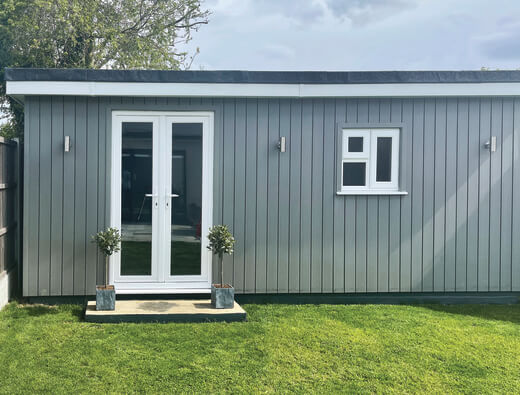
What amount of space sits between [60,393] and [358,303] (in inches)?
130

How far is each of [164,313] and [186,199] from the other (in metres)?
1.25

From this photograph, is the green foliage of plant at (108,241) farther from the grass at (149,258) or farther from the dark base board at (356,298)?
the dark base board at (356,298)

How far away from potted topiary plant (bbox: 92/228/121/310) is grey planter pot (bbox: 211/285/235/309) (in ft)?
3.16

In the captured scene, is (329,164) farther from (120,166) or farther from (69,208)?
(69,208)

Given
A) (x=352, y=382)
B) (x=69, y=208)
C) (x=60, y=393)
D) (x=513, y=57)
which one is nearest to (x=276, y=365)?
(x=352, y=382)

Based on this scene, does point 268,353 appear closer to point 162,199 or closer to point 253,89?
point 162,199

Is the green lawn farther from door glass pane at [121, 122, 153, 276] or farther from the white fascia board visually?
the white fascia board

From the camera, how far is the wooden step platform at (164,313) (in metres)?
4.65

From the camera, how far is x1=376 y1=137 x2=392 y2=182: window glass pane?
552cm

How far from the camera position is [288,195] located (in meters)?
5.45

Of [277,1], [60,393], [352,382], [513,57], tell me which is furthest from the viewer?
[513,57]

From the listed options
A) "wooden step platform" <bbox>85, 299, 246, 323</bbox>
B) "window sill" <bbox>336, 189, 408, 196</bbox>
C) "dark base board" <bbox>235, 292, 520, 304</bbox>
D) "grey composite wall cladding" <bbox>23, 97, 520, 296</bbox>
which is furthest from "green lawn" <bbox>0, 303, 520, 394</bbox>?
"window sill" <bbox>336, 189, 408, 196</bbox>

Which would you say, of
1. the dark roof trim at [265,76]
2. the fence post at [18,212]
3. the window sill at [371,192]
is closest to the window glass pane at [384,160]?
the window sill at [371,192]

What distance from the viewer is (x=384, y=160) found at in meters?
5.53
